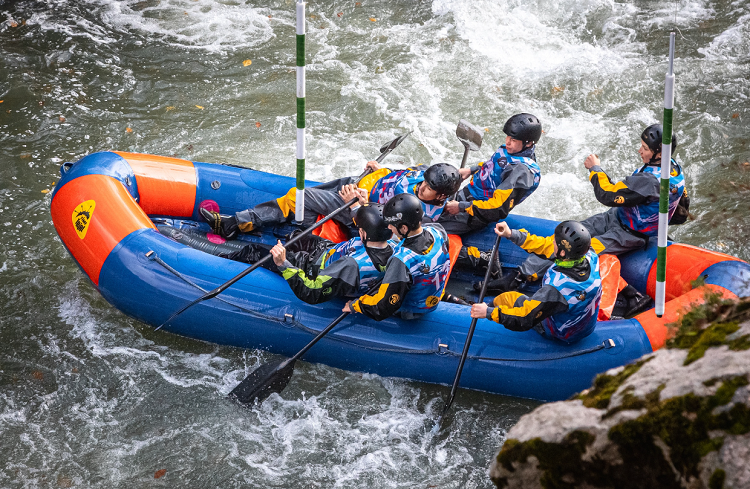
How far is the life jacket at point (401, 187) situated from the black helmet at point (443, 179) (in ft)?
0.62

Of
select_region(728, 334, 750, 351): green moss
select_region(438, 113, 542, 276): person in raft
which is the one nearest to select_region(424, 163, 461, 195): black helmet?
select_region(438, 113, 542, 276): person in raft

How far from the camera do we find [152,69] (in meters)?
8.43

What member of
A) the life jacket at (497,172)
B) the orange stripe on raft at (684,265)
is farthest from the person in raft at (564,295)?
the life jacket at (497,172)

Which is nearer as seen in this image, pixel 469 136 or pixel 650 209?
pixel 650 209

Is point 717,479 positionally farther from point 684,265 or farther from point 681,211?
point 681,211

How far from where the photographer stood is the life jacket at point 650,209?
4559 millimetres

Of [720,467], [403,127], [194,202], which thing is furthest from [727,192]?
[720,467]

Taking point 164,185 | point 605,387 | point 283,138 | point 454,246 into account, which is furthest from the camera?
point 283,138

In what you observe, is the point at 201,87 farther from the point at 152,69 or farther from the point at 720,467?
the point at 720,467

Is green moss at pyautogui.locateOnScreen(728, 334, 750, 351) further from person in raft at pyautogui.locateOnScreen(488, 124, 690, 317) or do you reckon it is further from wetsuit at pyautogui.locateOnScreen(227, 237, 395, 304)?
person in raft at pyautogui.locateOnScreen(488, 124, 690, 317)

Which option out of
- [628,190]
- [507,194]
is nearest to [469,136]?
[507,194]

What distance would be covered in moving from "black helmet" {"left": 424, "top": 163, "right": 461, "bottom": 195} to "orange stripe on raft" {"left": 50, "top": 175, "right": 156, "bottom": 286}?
2050mm

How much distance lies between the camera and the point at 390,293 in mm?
4066

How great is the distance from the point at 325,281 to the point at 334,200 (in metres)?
1.10
